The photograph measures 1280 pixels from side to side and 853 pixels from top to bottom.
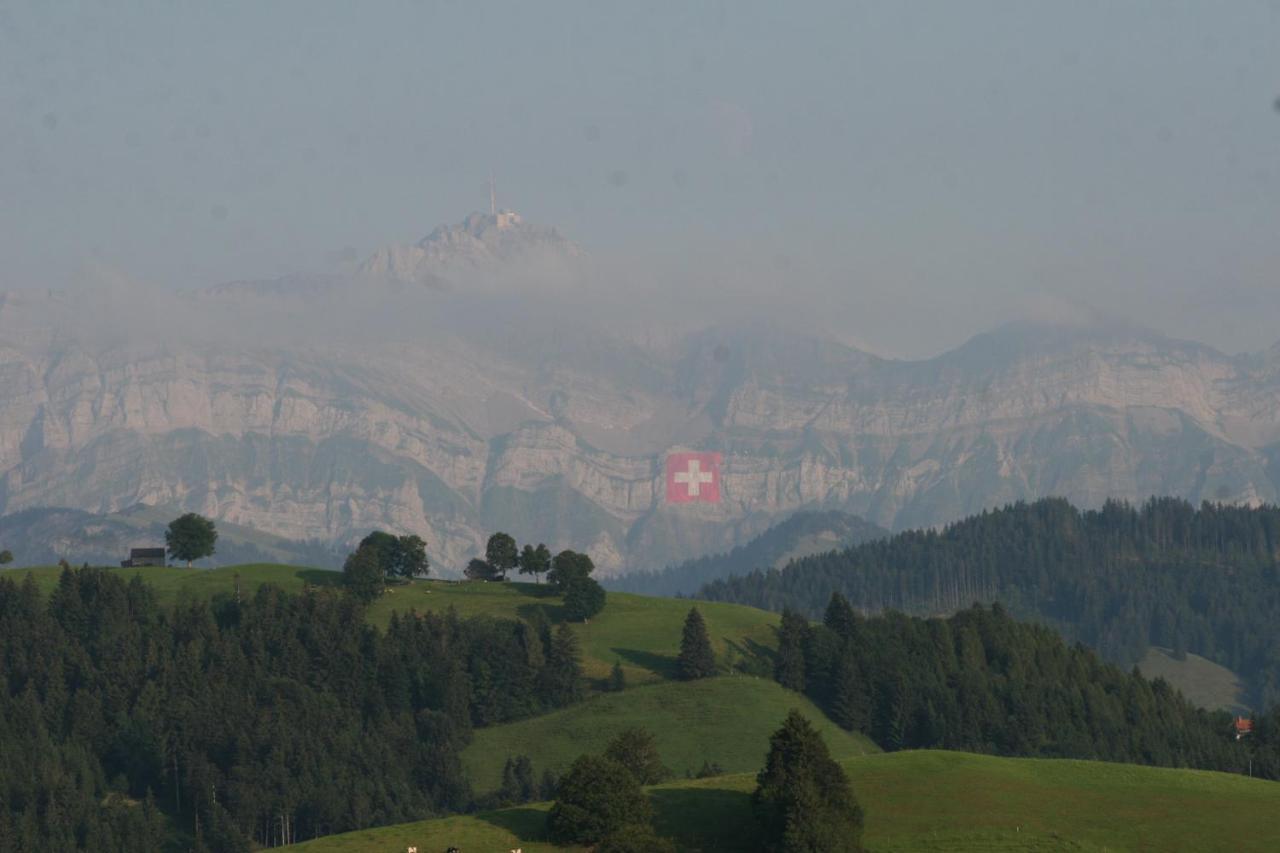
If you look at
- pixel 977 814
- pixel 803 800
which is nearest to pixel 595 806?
pixel 803 800

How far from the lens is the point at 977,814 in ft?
531

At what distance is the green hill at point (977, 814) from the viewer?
513 feet

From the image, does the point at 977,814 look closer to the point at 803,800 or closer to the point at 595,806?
the point at 803,800

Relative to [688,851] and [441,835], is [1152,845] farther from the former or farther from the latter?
[441,835]

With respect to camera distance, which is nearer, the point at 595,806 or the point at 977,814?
the point at 595,806

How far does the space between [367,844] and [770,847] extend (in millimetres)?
32550

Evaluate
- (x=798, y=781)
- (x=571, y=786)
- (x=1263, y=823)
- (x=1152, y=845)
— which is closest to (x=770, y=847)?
(x=798, y=781)

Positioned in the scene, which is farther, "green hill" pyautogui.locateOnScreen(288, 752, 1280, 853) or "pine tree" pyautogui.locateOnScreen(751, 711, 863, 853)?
"green hill" pyautogui.locateOnScreen(288, 752, 1280, 853)

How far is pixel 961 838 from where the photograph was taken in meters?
156

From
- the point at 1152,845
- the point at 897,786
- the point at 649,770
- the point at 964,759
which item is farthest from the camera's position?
the point at 649,770

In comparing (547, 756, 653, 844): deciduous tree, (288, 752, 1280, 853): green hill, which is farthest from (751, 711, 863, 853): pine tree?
(547, 756, 653, 844): deciduous tree

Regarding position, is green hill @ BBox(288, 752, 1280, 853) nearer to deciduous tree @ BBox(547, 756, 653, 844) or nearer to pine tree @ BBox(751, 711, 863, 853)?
deciduous tree @ BBox(547, 756, 653, 844)

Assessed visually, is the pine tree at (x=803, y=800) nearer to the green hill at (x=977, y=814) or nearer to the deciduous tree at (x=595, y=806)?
the green hill at (x=977, y=814)

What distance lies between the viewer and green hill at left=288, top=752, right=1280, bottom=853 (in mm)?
156250
